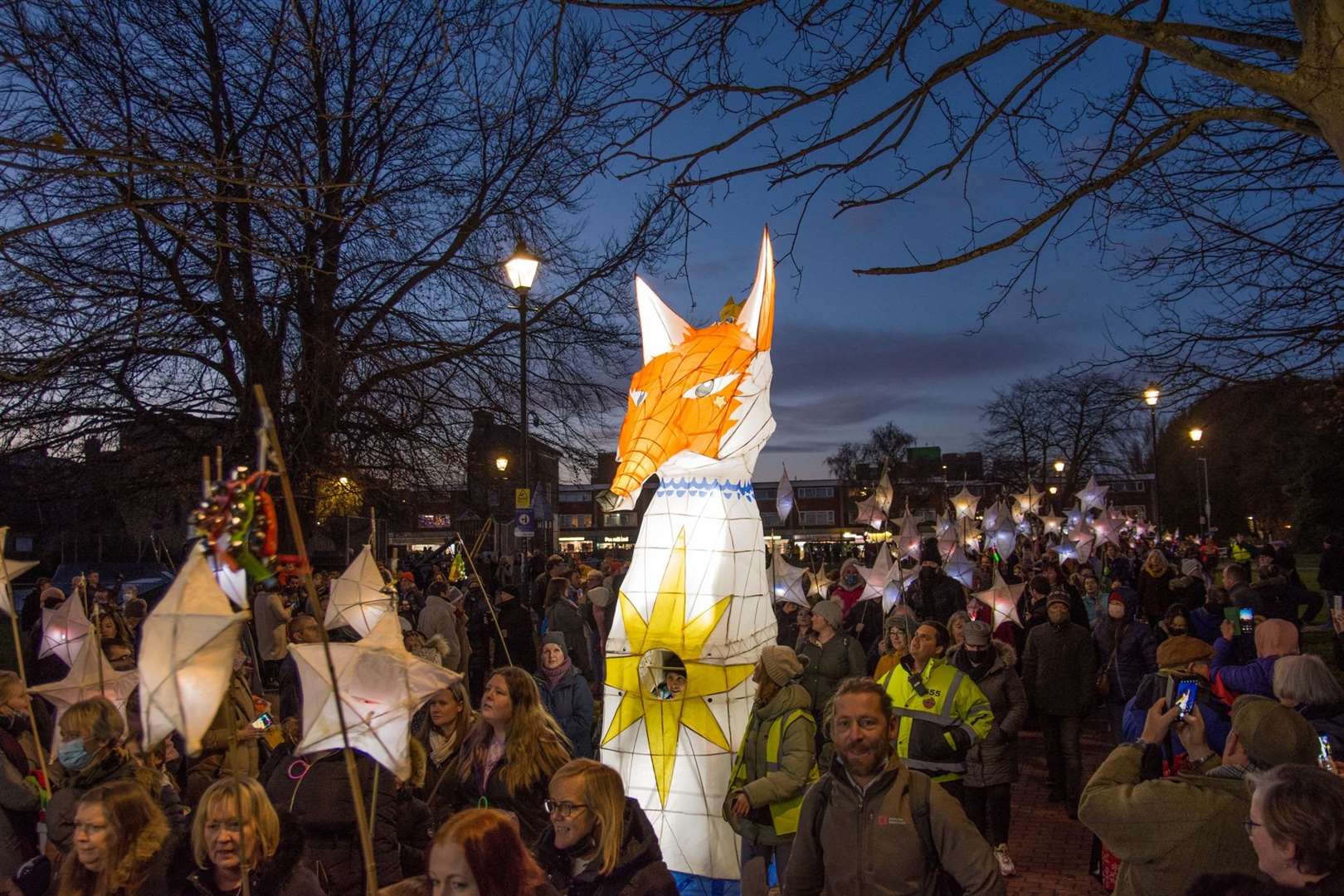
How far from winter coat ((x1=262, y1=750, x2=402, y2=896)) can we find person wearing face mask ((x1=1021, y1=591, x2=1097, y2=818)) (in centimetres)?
579

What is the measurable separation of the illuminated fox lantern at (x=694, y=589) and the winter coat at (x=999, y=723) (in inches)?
68.6

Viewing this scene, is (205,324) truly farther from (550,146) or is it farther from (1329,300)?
(1329,300)

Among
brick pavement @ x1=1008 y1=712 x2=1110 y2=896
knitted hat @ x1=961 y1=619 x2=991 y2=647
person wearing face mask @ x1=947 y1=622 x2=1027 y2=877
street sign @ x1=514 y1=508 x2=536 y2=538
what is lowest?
brick pavement @ x1=1008 y1=712 x2=1110 y2=896

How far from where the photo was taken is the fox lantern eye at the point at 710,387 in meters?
6.37

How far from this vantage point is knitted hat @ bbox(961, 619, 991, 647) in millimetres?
7500

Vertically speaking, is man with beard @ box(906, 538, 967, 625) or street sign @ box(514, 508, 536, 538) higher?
street sign @ box(514, 508, 536, 538)

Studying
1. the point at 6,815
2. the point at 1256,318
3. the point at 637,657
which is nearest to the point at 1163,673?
the point at 637,657

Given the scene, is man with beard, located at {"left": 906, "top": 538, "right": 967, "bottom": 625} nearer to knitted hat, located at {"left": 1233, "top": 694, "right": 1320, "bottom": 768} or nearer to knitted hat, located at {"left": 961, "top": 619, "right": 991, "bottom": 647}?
knitted hat, located at {"left": 961, "top": 619, "right": 991, "bottom": 647}

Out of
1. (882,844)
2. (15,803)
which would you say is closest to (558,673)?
(15,803)

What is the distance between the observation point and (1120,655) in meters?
9.10

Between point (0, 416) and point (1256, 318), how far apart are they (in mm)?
12194

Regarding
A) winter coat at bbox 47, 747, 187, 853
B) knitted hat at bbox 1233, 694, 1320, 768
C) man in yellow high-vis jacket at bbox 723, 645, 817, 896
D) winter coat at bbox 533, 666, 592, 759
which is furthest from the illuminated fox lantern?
knitted hat at bbox 1233, 694, 1320, 768

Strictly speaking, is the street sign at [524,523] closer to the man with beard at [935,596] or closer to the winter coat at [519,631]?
the winter coat at [519,631]

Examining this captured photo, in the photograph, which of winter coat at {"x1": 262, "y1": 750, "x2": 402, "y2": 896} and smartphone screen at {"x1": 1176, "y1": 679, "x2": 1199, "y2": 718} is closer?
smartphone screen at {"x1": 1176, "y1": 679, "x2": 1199, "y2": 718}
